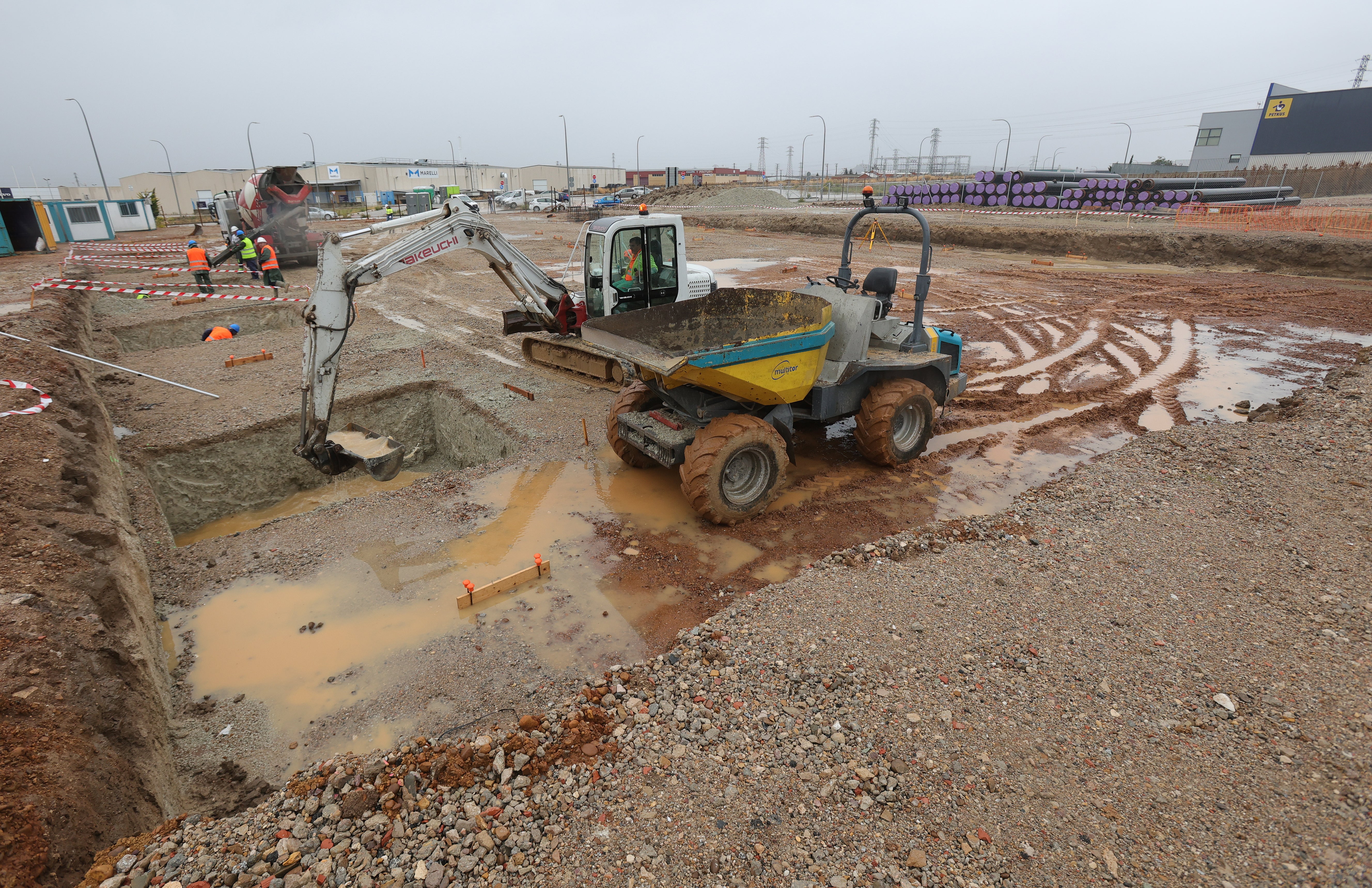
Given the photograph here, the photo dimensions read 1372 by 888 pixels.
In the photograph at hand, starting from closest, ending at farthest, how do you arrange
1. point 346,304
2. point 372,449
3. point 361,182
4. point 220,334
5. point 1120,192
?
point 346,304
point 372,449
point 220,334
point 1120,192
point 361,182

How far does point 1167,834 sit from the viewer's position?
9.84 feet

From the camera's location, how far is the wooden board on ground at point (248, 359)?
11.0 metres

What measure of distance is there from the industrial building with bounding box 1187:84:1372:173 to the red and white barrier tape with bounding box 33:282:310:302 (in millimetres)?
59633

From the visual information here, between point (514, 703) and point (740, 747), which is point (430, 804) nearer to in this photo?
point (514, 703)

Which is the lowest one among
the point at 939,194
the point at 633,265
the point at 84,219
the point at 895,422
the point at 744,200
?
the point at 895,422

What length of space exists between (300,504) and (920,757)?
8421 millimetres

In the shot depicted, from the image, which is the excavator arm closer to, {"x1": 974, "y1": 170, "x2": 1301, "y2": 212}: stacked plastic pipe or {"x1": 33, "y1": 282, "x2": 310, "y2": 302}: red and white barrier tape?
{"x1": 33, "y1": 282, "x2": 310, "y2": 302}: red and white barrier tape

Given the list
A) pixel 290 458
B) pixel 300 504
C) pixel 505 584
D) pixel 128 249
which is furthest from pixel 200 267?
pixel 505 584

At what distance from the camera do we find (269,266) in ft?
56.5

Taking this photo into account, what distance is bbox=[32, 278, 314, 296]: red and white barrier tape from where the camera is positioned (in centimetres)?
1596

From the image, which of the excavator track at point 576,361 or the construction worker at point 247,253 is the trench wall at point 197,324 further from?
the excavator track at point 576,361

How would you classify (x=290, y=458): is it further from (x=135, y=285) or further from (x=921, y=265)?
(x=135, y=285)

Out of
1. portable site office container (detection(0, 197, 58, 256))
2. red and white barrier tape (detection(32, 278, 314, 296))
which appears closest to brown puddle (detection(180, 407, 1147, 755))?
red and white barrier tape (detection(32, 278, 314, 296))

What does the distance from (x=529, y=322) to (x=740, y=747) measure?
8.28m
